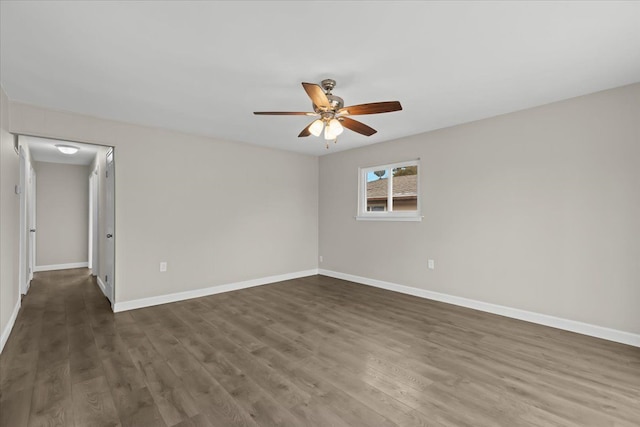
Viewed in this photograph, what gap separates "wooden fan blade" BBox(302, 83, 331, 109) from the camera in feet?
7.03

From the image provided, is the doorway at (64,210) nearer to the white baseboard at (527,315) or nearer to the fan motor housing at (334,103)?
the fan motor housing at (334,103)

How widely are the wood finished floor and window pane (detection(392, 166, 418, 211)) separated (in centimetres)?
162

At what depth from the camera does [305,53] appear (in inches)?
84.9

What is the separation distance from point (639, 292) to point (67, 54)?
5.06 m

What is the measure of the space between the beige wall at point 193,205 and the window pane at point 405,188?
176 centimetres

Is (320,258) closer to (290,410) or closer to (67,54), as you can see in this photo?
(290,410)

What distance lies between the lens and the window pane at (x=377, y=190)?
16.1ft

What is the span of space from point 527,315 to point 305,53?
350cm

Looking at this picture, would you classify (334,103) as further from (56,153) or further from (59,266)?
(59,266)

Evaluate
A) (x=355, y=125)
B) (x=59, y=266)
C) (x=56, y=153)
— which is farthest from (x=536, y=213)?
(x=59, y=266)

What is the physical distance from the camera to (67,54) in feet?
7.11

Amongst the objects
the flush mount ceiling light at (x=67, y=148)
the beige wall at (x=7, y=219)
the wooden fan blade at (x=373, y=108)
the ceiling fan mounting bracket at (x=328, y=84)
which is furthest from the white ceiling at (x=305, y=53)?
the flush mount ceiling light at (x=67, y=148)

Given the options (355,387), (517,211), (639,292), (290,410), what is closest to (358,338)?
(355,387)

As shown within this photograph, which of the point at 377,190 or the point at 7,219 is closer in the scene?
the point at 7,219
